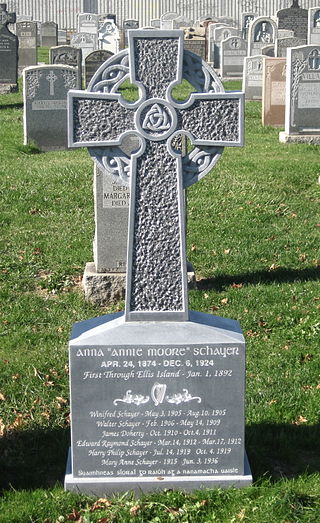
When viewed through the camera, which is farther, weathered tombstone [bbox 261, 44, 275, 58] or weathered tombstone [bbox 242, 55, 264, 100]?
weathered tombstone [bbox 261, 44, 275, 58]

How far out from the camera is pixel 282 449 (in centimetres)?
516

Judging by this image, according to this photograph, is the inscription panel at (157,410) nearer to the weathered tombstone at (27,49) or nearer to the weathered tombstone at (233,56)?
the weathered tombstone at (233,56)

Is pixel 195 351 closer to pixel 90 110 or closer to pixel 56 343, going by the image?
pixel 90 110

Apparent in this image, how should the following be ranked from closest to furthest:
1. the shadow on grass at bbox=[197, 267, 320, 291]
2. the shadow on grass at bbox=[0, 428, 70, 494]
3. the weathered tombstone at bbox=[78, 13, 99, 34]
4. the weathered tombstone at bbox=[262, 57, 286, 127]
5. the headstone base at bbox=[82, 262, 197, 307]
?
the shadow on grass at bbox=[0, 428, 70, 494] → the headstone base at bbox=[82, 262, 197, 307] → the shadow on grass at bbox=[197, 267, 320, 291] → the weathered tombstone at bbox=[262, 57, 286, 127] → the weathered tombstone at bbox=[78, 13, 99, 34]

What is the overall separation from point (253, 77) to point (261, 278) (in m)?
12.2

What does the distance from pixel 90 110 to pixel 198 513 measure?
2166 millimetres

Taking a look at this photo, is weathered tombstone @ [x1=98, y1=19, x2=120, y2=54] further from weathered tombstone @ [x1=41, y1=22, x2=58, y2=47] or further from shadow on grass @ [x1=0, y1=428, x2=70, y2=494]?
shadow on grass @ [x1=0, y1=428, x2=70, y2=494]

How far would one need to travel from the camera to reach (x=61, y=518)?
177 inches

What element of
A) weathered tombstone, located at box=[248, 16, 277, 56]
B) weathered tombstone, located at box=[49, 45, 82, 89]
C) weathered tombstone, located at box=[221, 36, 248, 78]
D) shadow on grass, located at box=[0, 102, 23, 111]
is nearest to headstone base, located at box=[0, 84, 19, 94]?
weathered tombstone, located at box=[49, 45, 82, 89]

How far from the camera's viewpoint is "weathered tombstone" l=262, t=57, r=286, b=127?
1595 cm

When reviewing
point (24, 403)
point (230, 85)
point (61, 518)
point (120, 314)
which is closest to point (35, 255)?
point (24, 403)

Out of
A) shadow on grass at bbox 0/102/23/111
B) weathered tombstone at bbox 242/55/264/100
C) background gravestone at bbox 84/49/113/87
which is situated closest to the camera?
weathered tombstone at bbox 242/55/264/100

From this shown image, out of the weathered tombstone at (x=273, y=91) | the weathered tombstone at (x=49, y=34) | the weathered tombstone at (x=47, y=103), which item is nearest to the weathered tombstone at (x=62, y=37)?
the weathered tombstone at (x=49, y=34)

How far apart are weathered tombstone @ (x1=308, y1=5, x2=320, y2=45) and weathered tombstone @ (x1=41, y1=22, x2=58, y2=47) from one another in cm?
1253
